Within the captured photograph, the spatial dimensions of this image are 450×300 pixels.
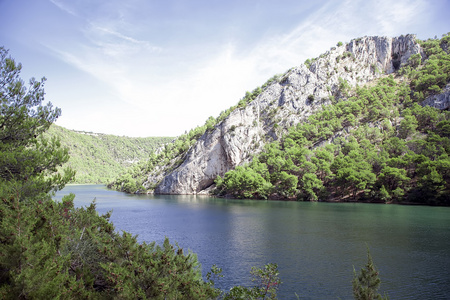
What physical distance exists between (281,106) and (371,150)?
49662mm

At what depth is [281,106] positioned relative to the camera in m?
128

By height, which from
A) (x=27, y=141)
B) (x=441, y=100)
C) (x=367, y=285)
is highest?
(x=441, y=100)

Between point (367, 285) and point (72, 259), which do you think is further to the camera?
point (72, 259)

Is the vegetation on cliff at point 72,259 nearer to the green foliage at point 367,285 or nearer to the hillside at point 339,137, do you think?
the green foliage at point 367,285

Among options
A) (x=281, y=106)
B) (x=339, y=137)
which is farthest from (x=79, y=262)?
(x=281, y=106)

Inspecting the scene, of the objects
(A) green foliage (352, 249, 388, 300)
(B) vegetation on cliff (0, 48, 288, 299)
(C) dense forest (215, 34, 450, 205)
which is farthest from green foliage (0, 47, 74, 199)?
(C) dense forest (215, 34, 450, 205)

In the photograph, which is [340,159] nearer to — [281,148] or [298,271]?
[281,148]

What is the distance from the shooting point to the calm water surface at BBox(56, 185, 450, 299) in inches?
770

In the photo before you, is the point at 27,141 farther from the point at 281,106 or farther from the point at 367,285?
the point at 281,106

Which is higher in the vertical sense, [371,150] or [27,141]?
[371,150]

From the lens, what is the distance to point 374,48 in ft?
445

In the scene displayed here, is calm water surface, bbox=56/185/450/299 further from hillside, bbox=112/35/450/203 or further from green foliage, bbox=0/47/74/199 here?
hillside, bbox=112/35/450/203

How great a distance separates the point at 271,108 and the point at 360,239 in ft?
336

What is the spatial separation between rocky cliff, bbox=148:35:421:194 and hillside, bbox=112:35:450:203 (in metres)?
0.45
